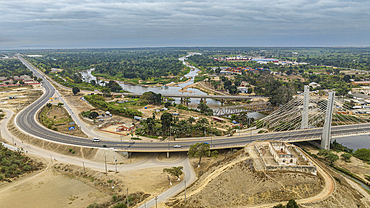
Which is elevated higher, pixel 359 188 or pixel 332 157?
pixel 332 157

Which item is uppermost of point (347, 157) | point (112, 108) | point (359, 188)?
point (112, 108)

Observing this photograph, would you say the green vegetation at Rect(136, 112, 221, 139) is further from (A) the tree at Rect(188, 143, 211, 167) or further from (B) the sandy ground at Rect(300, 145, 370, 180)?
(B) the sandy ground at Rect(300, 145, 370, 180)

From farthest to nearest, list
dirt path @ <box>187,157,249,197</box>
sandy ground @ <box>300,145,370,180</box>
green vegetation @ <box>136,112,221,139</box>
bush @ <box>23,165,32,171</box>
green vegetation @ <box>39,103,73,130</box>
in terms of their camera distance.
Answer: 1. green vegetation @ <box>39,103,73,130</box>
2. green vegetation @ <box>136,112,221,139</box>
3. bush @ <box>23,165,32,171</box>
4. sandy ground @ <box>300,145,370,180</box>
5. dirt path @ <box>187,157,249,197</box>

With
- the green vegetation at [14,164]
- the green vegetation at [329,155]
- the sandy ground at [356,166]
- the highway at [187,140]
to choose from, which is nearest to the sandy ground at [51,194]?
the green vegetation at [14,164]

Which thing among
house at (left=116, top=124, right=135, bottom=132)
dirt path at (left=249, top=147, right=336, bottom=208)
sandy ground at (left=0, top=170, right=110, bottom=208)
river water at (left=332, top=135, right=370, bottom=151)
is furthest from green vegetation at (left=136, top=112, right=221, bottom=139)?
river water at (left=332, top=135, right=370, bottom=151)

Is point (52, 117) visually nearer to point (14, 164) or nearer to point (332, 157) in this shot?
point (14, 164)

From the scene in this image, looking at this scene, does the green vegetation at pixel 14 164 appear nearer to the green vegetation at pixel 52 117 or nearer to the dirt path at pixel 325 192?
the green vegetation at pixel 52 117

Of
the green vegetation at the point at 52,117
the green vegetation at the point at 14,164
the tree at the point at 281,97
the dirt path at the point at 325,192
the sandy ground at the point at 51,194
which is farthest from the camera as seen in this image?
the tree at the point at 281,97

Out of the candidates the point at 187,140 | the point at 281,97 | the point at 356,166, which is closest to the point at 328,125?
the point at 356,166

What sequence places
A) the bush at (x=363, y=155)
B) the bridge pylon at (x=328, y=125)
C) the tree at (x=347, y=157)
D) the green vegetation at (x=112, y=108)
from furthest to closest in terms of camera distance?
the green vegetation at (x=112, y=108)
the bush at (x=363, y=155)
the bridge pylon at (x=328, y=125)
the tree at (x=347, y=157)
